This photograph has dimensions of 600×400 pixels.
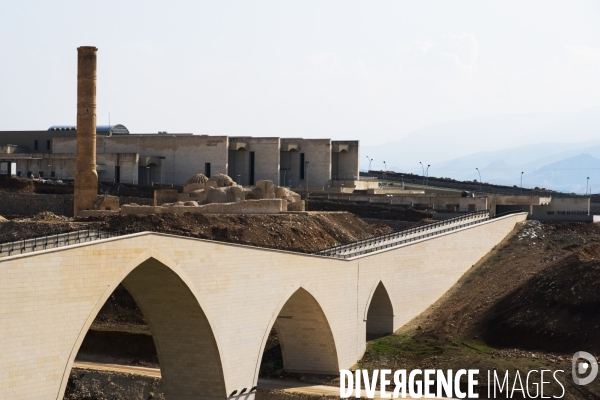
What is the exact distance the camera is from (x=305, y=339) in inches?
2004

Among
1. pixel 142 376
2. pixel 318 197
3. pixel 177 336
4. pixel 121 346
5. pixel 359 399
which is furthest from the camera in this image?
pixel 318 197

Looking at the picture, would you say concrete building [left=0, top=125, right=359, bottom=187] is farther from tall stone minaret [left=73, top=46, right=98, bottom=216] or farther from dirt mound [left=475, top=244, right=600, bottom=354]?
dirt mound [left=475, top=244, right=600, bottom=354]

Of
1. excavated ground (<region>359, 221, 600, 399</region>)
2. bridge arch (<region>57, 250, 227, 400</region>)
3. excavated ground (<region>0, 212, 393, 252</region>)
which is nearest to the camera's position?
bridge arch (<region>57, 250, 227, 400</region>)

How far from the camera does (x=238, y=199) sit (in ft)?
245

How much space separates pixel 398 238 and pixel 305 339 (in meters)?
13.2

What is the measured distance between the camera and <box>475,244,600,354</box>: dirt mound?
50.6 meters

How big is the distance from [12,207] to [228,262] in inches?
1780

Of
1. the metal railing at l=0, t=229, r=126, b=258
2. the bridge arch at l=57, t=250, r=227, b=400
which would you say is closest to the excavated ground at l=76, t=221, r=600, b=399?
the bridge arch at l=57, t=250, r=227, b=400

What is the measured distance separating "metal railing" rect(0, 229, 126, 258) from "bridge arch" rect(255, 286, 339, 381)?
Answer: 14.7 meters

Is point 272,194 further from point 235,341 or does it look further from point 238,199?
point 235,341

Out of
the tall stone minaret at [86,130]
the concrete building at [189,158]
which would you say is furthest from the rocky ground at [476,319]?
the concrete building at [189,158]

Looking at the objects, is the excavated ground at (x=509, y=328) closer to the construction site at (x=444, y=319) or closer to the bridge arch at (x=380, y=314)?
the construction site at (x=444, y=319)

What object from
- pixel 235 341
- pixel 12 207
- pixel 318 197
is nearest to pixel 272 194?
pixel 318 197

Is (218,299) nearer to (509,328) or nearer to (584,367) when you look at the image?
(584,367)
